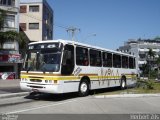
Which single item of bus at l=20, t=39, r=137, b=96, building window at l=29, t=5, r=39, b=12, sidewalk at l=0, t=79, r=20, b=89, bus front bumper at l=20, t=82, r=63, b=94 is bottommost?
sidewalk at l=0, t=79, r=20, b=89

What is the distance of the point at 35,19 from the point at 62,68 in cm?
4609

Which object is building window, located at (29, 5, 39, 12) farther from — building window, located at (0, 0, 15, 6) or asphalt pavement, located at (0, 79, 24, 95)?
asphalt pavement, located at (0, 79, 24, 95)

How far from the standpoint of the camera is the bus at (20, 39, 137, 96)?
627 inches

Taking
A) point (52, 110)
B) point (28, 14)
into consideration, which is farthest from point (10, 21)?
point (52, 110)

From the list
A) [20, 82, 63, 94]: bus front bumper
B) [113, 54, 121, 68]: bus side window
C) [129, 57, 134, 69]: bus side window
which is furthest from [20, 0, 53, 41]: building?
[20, 82, 63, 94]: bus front bumper

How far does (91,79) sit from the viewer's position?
63.3 ft

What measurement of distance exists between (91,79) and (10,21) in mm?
31119

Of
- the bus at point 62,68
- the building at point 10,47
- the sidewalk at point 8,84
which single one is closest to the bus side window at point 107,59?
the bus at point 62,68

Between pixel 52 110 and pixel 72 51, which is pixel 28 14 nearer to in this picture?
pixel 72 51

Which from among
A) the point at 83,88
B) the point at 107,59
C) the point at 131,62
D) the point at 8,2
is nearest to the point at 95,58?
the point at 107,59

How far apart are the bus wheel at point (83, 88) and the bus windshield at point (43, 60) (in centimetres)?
266

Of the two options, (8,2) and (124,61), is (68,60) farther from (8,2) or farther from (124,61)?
(8,2)

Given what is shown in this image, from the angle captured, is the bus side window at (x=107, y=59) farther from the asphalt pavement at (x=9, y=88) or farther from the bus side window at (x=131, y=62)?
the asphalt pavement at (x=9, y=88)

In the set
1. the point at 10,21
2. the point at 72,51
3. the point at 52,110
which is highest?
the point at 10,21
